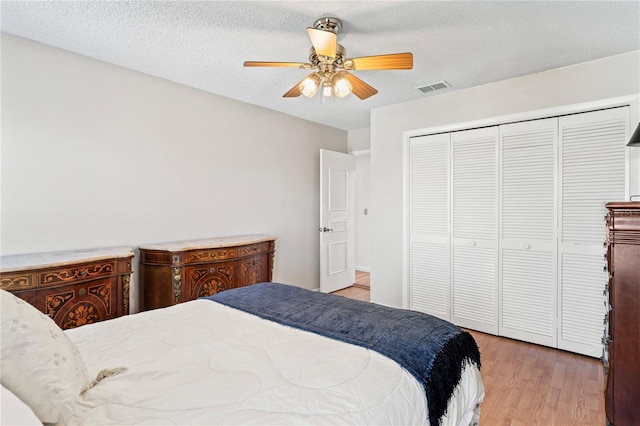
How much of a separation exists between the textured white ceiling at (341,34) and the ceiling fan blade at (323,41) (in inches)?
9.9

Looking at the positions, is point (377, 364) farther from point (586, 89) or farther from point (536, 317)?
point (586, 89)

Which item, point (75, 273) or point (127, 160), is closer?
point (75, 273)

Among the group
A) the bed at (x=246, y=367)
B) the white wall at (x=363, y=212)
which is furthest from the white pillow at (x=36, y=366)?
the white wall at (x=363, y=212)

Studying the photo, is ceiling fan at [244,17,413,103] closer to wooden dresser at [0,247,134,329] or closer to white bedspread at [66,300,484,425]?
white bedspread at [66,300,484,425]

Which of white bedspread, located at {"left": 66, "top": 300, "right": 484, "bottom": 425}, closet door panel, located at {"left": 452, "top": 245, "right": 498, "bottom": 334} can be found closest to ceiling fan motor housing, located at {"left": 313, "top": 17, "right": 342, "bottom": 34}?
white bedspread, located at {"left": 66, "top": 300, "right": 484, "bottom": 425}

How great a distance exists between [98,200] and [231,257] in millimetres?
1180

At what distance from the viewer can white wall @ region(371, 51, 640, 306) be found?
255 cm

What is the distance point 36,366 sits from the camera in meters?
0.87

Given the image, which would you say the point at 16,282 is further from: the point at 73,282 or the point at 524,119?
the point at 524,119

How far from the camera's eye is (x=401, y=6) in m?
1.90

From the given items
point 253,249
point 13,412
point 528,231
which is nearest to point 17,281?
point 13,412

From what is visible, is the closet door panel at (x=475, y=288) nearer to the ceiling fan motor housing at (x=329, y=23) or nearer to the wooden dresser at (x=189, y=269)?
the wooden dresser at (x=189, y=269)

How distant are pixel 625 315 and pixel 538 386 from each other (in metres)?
0.91

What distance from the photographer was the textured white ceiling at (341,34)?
6.31ft
